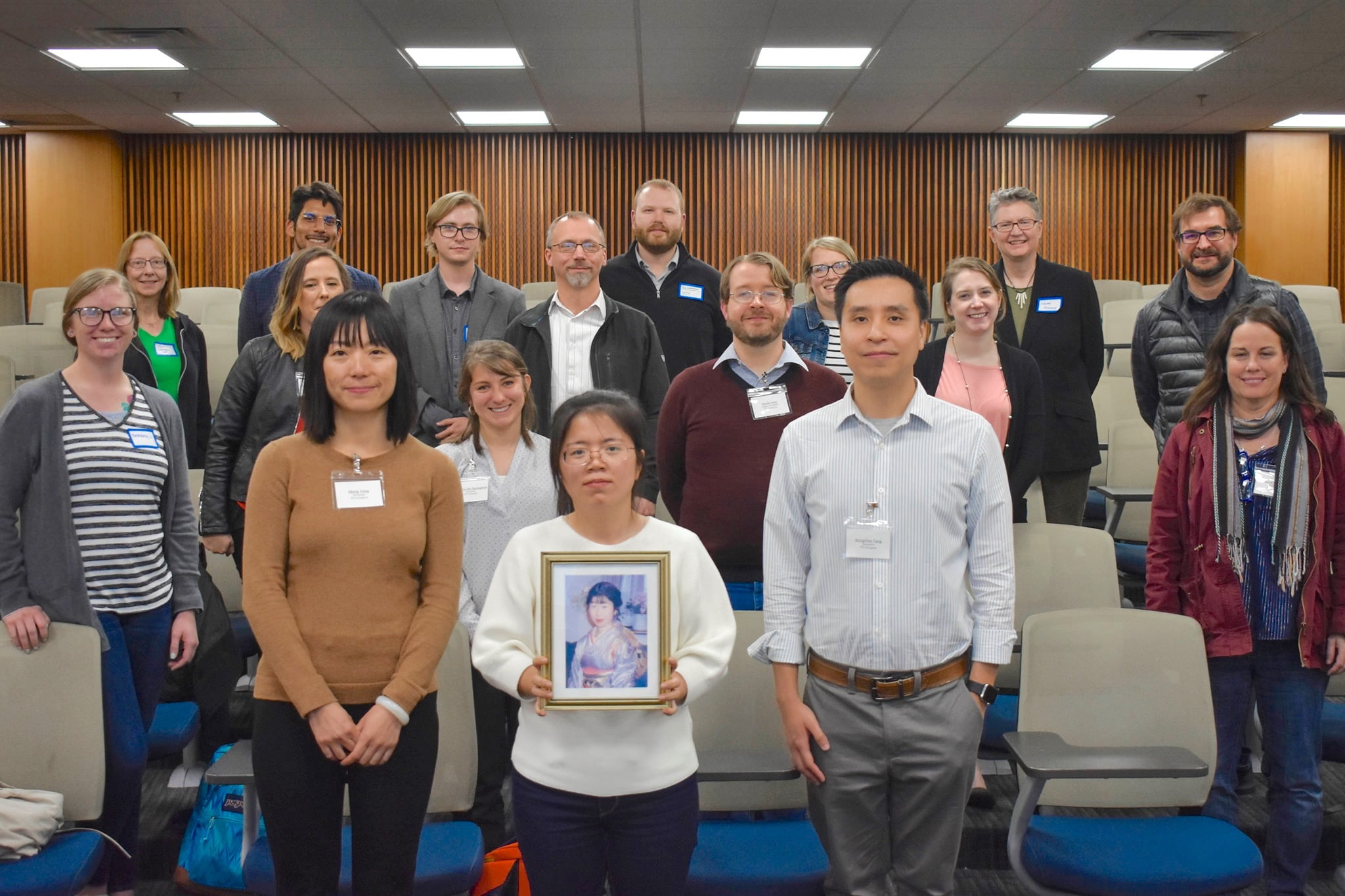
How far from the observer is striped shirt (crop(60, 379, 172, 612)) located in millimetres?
2520

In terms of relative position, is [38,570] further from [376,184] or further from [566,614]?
[376,184]

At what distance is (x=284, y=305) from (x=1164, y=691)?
2.53 meters

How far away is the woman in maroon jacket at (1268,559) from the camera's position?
258 cm

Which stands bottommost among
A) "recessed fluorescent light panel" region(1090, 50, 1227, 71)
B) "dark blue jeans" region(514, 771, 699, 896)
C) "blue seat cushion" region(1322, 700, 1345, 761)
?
"blue seat cushion" region(1322, 700, 1345, 761)

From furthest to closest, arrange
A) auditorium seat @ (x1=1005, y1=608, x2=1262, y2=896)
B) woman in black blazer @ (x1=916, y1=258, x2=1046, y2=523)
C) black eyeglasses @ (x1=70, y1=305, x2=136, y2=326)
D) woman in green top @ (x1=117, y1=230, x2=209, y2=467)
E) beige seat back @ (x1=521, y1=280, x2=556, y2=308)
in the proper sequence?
beige seat back @ (x1=521, y1=280, x2=556, y2=308) → woman in green top @ (x1=117, y1=230, x2=209, y2=467) → woman in black blazer @ (x1=916, y1=258, x2=1046, y2=523) → black eyeglasses @ (x1=70, y1=305, x2=136, y2=326) → auditorium seat @ (x1=1005, y1=608, x2=1262, y2=896)

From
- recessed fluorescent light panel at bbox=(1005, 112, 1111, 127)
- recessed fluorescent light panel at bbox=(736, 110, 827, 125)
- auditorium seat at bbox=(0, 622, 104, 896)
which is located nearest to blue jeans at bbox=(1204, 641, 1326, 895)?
auditorium seat at bbox=(0, 622, 104, 896)

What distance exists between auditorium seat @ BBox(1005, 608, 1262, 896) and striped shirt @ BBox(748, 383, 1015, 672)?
48 cm

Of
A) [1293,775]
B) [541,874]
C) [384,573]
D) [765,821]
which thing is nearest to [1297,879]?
[1293,775]

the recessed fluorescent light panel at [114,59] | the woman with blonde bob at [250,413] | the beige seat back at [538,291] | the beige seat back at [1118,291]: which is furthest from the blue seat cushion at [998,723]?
the recessed fluorescent light panel at [114,59]

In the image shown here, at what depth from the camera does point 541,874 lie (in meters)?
1.79

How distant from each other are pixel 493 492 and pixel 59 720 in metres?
1.10

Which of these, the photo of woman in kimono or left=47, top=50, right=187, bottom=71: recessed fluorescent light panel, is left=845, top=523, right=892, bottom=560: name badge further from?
left=47, top=50, right=187, bottom=71: recessed fluorescent light panel

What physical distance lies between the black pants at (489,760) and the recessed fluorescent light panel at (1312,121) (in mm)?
9694

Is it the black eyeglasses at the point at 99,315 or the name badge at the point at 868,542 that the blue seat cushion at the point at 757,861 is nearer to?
the name badge at the point at 868,542
